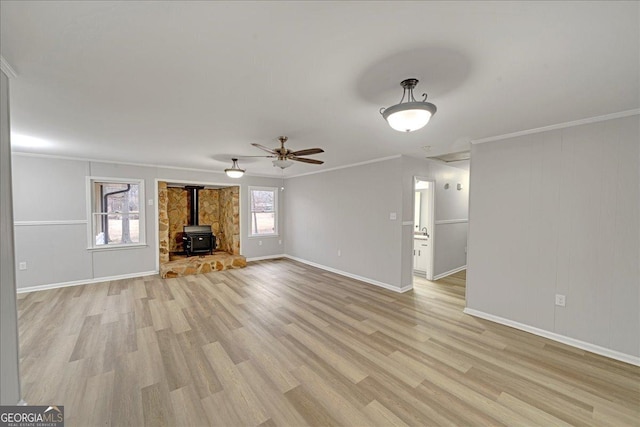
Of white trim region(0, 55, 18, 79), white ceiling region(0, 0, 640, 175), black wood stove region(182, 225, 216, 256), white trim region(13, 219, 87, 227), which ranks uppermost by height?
white ceiling region(0, 0, 640, 175)

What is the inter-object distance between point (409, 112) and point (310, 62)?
76 centimetres

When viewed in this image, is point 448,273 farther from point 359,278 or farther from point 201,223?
point 201,223

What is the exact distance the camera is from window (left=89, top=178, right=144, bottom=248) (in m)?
4.90

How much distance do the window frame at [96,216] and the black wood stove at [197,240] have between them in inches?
44.4

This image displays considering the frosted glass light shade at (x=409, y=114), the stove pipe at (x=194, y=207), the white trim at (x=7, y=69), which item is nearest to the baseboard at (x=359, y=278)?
the stove pipe at (x=194, y=207)

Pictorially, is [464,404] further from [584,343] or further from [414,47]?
[414,47]

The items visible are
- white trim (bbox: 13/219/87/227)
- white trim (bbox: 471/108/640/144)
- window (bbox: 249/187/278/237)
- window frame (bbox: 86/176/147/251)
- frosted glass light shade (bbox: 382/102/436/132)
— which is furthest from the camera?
window (bbox: 249/187/278/237)

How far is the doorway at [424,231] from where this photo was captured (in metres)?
4.86

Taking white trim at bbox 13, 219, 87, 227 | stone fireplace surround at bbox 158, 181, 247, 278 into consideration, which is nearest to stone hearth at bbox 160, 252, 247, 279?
stone fireplace surround at bbox 158, 181, 247, 278

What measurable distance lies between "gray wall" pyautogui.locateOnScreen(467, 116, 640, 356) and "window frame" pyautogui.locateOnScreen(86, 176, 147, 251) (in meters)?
6.37

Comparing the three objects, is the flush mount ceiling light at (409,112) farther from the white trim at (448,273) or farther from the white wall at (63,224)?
the white wall at (63,224)

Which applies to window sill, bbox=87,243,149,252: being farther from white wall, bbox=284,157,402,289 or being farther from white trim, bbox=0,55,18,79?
white trim, bbox=0,55,18,79

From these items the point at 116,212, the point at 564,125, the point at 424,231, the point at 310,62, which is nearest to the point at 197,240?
the point at 116,212

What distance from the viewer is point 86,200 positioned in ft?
15.6
